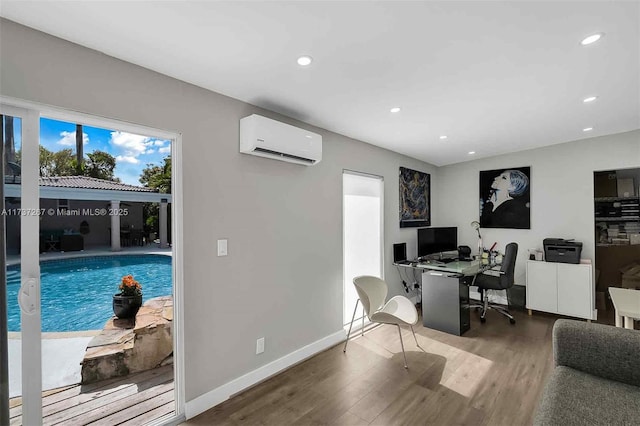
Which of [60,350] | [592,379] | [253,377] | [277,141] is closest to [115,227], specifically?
[60,350]

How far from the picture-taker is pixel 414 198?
15.6ft

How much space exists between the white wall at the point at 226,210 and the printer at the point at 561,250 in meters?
2.96

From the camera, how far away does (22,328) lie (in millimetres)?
1550

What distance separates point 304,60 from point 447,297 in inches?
123

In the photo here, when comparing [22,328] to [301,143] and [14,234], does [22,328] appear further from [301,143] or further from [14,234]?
[301,143]

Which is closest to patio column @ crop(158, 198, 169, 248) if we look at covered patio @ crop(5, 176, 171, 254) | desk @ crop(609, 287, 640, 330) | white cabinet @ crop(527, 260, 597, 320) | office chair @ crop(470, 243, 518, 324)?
covered patio @ crop(5, 176, 171, 254)

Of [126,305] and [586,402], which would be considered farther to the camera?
[126,305]

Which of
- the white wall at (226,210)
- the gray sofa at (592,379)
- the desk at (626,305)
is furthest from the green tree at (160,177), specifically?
the desk at (626,305)

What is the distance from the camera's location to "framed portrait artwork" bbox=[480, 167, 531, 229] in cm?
448

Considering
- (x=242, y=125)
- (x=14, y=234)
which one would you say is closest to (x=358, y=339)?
(x=242, y=125)

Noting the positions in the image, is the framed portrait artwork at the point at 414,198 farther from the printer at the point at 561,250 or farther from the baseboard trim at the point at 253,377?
the baseboard trim at the point at 253,377

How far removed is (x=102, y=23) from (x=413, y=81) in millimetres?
1900

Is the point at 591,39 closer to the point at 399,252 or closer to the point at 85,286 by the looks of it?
the point at 399,252

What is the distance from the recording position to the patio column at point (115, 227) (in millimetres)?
1963
